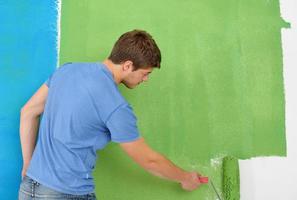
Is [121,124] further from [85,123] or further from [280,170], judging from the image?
[280,170]

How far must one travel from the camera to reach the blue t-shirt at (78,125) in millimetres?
1240

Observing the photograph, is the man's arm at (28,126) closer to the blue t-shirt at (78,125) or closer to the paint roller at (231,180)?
the blue t-shirt at (78,125)

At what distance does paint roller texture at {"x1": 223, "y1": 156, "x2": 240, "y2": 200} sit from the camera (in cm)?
169

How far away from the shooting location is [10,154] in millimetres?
1588

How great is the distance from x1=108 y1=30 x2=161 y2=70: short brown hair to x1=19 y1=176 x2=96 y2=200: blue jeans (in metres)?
0.45

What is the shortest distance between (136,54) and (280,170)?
895 millimetres

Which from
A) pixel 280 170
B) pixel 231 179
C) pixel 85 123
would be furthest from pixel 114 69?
pixel 280 170

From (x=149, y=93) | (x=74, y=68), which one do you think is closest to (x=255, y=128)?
(x=149, y=93)

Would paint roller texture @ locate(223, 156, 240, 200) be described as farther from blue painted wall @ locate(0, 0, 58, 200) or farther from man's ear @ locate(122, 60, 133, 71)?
blue painted wall @ locate(0, 0, 58, 200)

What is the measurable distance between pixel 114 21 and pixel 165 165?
0.68 m

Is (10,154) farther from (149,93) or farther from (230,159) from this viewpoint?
(230,159)

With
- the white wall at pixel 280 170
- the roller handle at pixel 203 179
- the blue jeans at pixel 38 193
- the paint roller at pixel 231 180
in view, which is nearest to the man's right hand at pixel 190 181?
the roller handle at pixel 203 179

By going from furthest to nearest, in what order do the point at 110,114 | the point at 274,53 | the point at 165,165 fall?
the point at 274,53 < the point at 165,165 < the point at 110,114

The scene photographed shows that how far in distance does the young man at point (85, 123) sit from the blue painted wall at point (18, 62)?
284 millimetres
